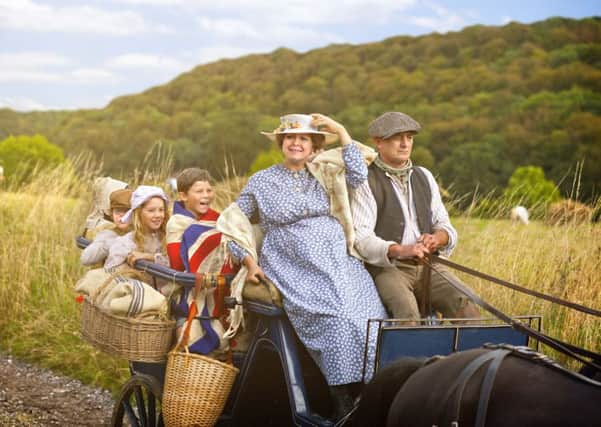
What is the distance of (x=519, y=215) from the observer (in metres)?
8.46

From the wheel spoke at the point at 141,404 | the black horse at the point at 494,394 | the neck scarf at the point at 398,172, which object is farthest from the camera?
the wheel spoke at the point at 141,404

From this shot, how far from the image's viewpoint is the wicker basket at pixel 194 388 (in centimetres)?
436

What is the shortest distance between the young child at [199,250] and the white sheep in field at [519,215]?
4008mm

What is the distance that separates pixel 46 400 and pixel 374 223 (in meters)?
3.54

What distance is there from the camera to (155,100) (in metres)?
70.6

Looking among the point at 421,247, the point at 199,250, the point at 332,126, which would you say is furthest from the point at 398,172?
the point at 199,250

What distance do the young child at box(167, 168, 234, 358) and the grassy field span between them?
8.64 ft

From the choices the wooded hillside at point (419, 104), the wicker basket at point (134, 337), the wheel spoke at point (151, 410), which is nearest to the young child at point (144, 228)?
the wicker basket at point (134, 337)

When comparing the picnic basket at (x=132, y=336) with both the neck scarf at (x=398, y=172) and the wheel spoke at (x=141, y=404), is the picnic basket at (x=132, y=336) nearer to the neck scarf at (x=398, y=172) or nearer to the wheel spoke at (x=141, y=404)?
the wheel spoke at (x=141, y=404)

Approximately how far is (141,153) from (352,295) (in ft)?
145

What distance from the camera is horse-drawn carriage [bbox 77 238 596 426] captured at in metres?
3.75

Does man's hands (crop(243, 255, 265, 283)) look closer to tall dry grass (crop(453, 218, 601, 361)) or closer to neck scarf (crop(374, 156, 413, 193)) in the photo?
neck scarf (crop(374, 156, 413, 193))

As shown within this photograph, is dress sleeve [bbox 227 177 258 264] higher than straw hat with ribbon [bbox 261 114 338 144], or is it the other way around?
straw hat with ribbon [bbox 261 114 338 144]

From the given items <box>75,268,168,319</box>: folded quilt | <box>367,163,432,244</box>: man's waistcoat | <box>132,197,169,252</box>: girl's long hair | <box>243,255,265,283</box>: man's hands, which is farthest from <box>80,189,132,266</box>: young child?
<box>367,163,432,244</box>: man's waistcoat
